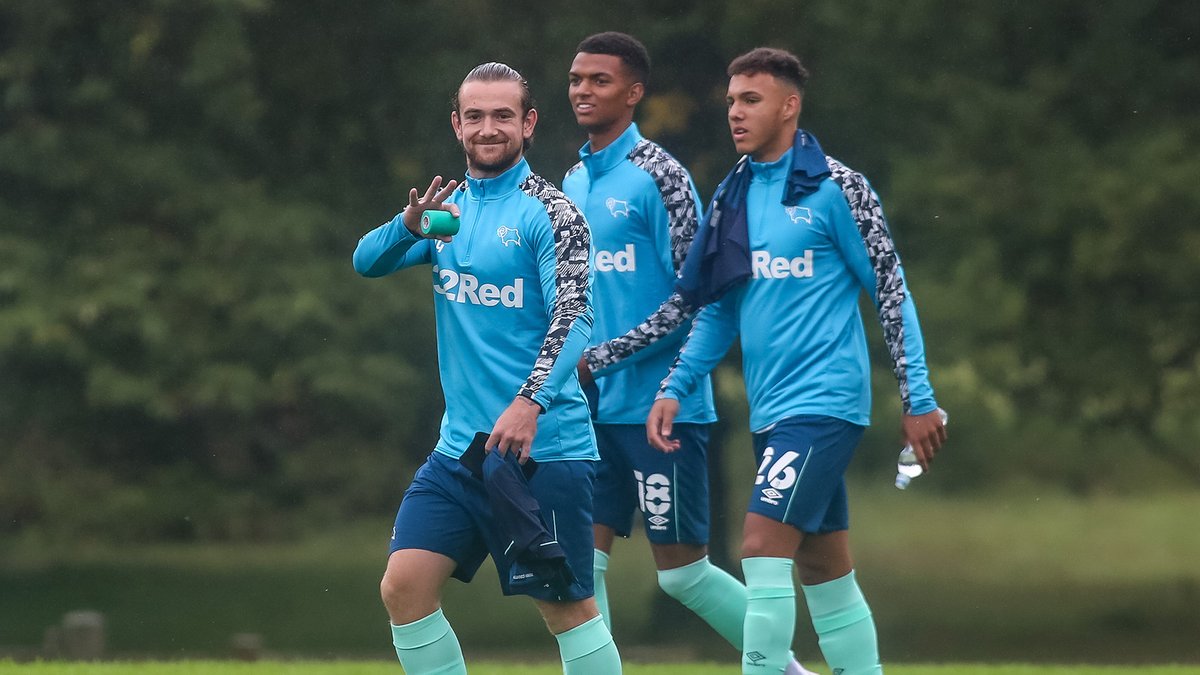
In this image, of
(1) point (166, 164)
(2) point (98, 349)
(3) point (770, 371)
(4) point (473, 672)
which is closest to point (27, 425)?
(2) point (98, 349)

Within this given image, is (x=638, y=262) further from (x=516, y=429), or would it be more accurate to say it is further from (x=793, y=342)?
(x=516, y=429)

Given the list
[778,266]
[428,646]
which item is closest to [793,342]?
[778,266]

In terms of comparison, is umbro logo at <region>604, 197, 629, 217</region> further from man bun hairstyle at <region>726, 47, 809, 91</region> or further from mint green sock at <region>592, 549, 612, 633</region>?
mint green sock at <region>592, 549, 612, 633</region>

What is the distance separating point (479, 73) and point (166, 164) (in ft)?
32.4

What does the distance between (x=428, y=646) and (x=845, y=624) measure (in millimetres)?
1733

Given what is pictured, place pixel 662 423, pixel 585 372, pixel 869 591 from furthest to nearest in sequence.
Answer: pixel 869 591 → pixel 585 372 → pixel 662 423

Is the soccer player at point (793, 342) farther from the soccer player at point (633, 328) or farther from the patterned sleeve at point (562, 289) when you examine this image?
the patterned sleeve at point (562, 289)

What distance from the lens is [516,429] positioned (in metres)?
5.05

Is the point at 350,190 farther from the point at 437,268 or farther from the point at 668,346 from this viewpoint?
the point at 437,268

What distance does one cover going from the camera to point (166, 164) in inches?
579

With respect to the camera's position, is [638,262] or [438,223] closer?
[438,223]

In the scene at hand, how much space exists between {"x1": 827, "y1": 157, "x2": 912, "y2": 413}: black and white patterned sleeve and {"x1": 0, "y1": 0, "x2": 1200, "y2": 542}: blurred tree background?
7890mm

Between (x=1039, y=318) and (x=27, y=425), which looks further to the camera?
(x=27, y=425)

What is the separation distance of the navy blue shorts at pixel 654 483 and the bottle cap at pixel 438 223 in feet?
5.83
